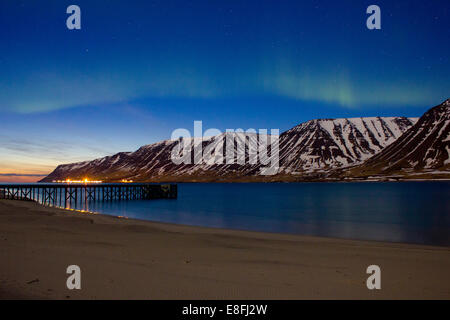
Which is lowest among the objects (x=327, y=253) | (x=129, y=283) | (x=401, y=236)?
(x=401, y=236)

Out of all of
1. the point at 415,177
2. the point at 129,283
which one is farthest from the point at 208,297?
the point at 415,177

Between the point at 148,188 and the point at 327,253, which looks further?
the point at 148,188

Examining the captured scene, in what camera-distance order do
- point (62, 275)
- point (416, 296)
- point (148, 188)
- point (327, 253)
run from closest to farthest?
point (416, 296) < point (62, 275) < point (327, 253) < point (148, 188)

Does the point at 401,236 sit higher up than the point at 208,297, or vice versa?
the point at 208,297

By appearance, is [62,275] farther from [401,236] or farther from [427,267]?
[401,236]

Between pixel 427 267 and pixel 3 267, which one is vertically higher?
pixel 3 267
